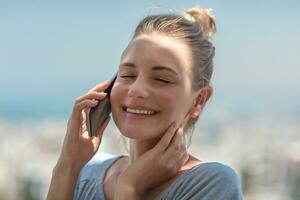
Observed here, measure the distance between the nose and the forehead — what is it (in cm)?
3

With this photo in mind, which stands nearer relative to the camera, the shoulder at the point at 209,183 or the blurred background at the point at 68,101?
the shoulder at the point at 209,183

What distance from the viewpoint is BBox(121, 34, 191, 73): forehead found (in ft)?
3.30

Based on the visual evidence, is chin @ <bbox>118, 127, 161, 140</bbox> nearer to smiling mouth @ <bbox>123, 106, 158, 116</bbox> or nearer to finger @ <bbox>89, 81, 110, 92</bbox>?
smiling mouth @ <bbox>123, 106, 158, 116</bbox>

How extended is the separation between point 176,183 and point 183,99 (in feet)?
0.49

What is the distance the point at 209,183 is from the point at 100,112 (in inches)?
11.2

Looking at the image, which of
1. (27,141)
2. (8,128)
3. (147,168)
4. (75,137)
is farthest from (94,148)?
(8,128)

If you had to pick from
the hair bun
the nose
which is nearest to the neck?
the nose

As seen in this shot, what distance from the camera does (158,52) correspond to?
39.8 inches

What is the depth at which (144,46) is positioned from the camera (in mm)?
1031

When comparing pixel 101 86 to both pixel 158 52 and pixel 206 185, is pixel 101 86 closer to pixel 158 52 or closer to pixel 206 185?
pixel 158 52

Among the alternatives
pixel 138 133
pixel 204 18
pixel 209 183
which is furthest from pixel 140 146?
pixel 204 18

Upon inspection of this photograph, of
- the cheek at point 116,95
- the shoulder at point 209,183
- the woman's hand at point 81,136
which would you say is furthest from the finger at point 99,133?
the shoulder at point 209,183

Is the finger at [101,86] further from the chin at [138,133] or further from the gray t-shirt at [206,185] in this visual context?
the gray t-shirt at [206,185]

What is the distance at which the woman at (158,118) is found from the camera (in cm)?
99
